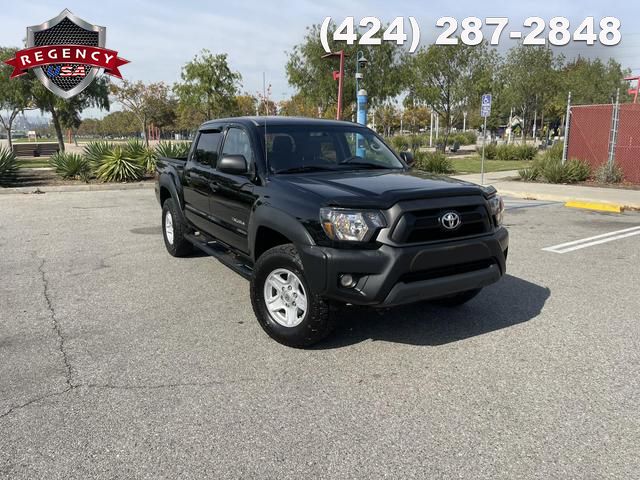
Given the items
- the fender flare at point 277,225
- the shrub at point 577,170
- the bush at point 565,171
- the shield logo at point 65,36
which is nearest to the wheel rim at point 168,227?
the fender flare at point 277,225

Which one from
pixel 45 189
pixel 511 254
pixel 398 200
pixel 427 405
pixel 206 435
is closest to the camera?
pixel 206 435

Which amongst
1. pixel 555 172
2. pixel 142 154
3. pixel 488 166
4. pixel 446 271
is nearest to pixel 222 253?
pixel 446 271

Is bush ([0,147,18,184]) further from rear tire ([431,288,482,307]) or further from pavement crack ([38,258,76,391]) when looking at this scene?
rear tire ([431,288,482,307])

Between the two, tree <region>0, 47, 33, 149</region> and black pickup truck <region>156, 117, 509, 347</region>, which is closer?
black pickup truck <region>156, 117, 509, 347</region>

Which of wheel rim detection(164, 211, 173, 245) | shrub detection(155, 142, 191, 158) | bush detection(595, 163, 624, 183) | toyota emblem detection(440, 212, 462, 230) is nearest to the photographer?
toyota emblem detection(440, 212, 462, 230)

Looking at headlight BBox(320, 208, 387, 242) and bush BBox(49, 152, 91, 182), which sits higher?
headlight BBox(320, 208, 387, 242)

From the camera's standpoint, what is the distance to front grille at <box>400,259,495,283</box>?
3673 millimetres

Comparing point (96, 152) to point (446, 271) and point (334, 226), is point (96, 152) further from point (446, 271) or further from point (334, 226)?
point (446, 271)

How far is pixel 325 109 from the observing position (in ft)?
107

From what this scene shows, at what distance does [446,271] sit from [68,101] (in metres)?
35.2

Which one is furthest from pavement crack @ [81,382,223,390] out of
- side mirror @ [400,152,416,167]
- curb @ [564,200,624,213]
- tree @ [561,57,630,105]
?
tree @ [561,57,630,105]

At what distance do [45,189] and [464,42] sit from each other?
26455 mm

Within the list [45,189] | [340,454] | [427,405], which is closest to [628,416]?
[427,405]

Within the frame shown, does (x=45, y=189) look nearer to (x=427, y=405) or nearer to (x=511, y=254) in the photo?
(x=511, y=254)
